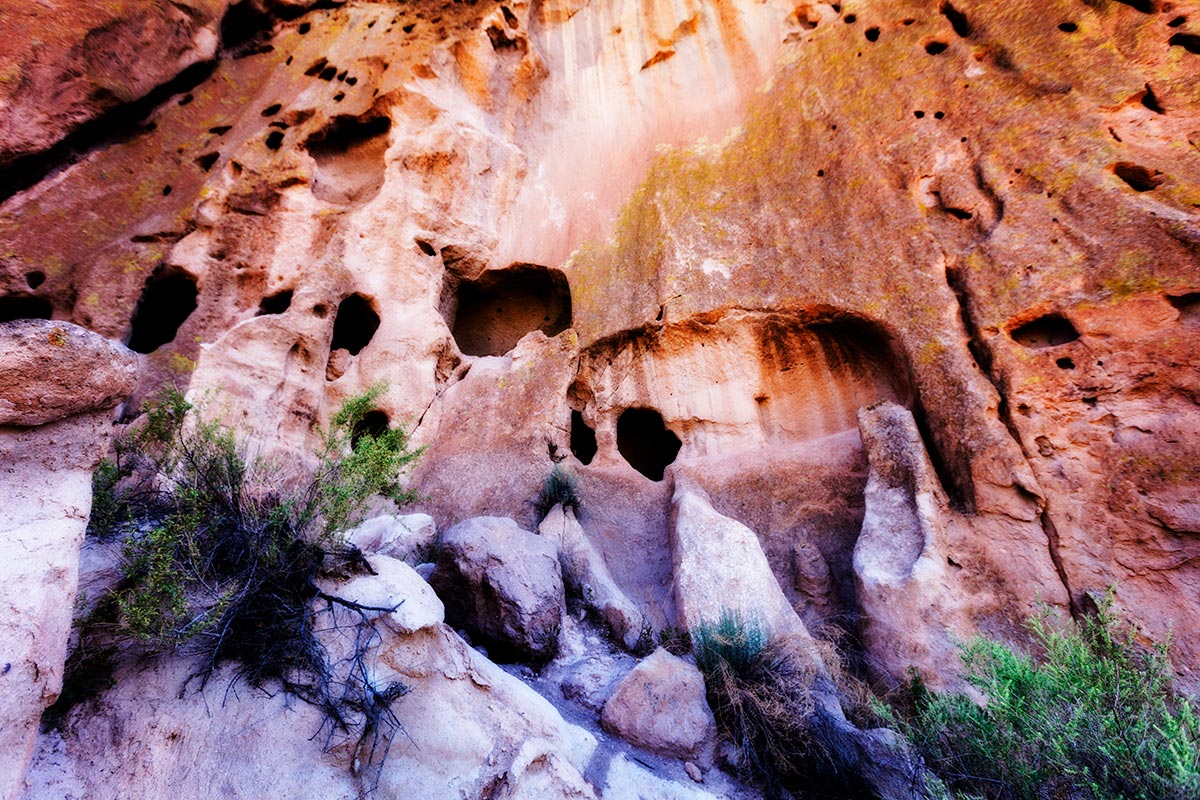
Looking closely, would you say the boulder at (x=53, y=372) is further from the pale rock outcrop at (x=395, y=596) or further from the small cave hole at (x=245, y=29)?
the small cave hole at (x=245, y=29)

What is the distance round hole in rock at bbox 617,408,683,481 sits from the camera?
8.15 meters

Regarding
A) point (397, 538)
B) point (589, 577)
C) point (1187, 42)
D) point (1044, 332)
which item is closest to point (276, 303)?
point (397, 538)

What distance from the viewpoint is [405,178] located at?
885 cm

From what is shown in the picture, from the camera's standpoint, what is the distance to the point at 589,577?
15.7 ft

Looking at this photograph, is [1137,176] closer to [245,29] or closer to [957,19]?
[957,19]

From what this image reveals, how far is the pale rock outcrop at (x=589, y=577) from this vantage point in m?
4.38

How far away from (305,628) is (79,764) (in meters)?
0.77

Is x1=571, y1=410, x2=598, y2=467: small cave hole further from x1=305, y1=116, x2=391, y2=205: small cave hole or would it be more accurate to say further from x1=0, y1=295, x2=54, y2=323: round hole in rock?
x1=0, y1=295, x2=54, y2=323: round hole in rock

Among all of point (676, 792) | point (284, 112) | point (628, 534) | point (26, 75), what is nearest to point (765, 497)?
point (628, 534)

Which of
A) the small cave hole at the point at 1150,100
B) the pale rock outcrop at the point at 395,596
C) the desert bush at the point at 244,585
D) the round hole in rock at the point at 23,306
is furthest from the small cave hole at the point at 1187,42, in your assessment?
the round hole in rock at the point at 23,306

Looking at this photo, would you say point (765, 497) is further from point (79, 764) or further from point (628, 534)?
point (79, 764)

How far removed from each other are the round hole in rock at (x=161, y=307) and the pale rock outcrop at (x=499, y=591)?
259 inches

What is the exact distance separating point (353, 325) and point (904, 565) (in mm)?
8234

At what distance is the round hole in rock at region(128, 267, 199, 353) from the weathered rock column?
696 cm
